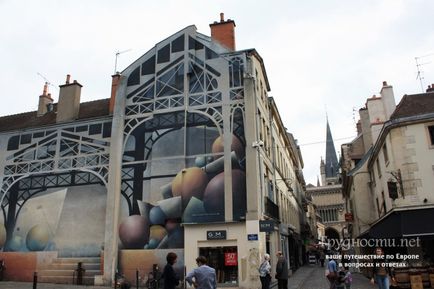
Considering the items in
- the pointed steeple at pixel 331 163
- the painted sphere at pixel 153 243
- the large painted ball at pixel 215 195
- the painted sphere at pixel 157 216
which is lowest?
the painted sphere at pixel 153 243

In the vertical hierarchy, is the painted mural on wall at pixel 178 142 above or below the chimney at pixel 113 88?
below

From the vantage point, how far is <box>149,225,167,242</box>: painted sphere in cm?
1770

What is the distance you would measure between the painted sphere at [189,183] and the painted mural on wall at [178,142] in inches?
1.8

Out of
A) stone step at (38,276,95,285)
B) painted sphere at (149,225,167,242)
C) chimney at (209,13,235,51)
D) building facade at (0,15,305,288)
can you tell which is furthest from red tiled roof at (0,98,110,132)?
stone step at (38,276,95,285)

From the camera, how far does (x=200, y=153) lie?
18188mm

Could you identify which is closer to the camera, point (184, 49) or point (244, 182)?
point (244, 182)

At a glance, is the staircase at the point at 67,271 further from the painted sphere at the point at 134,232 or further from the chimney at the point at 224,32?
the chimney at the point at 224,32

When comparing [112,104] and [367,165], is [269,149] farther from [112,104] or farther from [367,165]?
[112,104]

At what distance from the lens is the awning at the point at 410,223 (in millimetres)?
13852

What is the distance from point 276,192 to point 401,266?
9533 millimetres

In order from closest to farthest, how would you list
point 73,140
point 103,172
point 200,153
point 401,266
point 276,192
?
point 401,266 < point 200,153 < point 103,172 < point 73,140 < point 276,192

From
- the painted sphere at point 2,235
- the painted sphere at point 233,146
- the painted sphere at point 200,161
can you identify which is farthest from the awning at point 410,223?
the painted sphere at point 2,235

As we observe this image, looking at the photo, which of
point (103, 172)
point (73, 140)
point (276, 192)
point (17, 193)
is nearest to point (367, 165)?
point (276, 192)

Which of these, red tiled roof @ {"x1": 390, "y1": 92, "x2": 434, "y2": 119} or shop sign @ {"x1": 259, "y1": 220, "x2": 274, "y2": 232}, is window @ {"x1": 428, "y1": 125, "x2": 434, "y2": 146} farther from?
shop sign @ {"x1": 259, "y1": 220, "x2": 274, "y2": 232}
